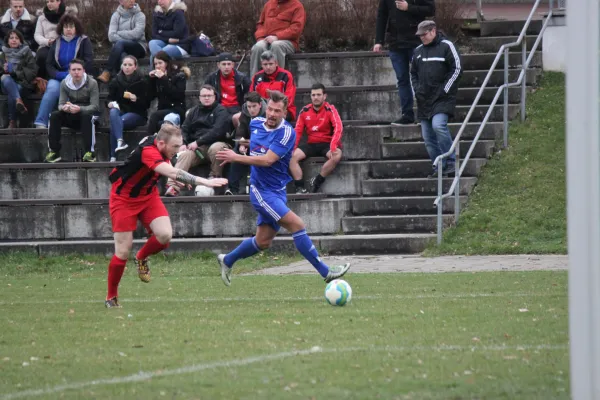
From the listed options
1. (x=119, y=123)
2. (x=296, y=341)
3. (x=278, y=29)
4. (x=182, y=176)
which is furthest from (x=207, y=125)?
(x=296, y=341)

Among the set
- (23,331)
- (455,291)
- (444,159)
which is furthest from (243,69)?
(23,331)

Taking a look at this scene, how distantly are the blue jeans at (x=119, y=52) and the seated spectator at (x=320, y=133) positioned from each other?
4764 mm

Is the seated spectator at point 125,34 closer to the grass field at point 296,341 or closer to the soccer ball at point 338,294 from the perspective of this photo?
the grass field at point 296,341

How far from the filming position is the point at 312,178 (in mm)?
18531

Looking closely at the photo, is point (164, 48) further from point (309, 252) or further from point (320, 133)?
point (309, 252)

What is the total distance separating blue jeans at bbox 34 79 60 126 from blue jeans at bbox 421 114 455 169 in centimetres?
714

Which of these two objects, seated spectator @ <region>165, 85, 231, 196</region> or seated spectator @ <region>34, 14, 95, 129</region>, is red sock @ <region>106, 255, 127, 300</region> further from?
seated spectator @ <region>34, 14, 95, 129</region>

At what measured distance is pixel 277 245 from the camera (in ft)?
56.2

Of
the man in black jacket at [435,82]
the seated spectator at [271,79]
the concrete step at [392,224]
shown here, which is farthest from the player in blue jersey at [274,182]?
the seated spectator at [271,79]

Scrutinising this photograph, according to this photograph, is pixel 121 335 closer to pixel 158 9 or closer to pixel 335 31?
pixel 158 9

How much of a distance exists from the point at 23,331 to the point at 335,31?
1534cm

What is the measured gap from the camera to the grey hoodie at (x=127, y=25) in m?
21.5

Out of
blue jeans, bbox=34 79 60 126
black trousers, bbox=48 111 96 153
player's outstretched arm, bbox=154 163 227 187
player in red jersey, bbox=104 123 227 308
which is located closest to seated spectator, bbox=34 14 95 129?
blue jeans, bbox=34 79 60 126

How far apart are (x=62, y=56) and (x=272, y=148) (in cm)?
977
